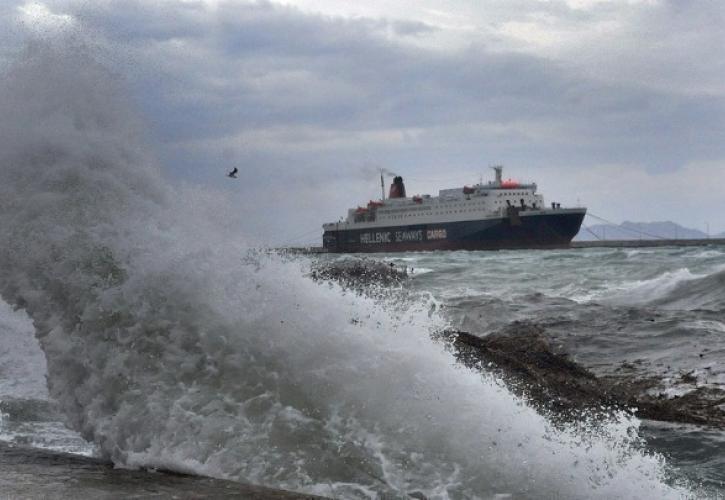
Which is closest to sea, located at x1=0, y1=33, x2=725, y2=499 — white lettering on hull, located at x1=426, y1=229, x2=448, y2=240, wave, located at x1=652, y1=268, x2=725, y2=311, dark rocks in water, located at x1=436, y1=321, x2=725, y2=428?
dark rocks in water, located at x1=436, y1=321, x2=725, y2=428

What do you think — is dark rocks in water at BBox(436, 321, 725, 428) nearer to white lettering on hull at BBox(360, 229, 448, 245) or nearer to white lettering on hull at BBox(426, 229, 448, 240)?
white lettering on hull at BBox(426, 229, 448, 240)

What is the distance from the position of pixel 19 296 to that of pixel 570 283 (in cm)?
2400

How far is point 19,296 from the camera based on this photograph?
21.8ft

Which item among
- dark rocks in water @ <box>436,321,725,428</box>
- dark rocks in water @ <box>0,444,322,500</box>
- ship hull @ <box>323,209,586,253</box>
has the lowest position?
dark rocks in water @ <box>436,321,725,428</box>

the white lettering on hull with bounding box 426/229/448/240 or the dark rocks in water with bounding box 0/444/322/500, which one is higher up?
Result: the white lettering on hull with bounding box 426/229/448/240

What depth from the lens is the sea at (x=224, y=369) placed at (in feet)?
17.1

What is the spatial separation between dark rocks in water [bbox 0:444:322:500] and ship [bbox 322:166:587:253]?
73.3 meters

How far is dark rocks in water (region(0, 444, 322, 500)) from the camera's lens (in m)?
4.47

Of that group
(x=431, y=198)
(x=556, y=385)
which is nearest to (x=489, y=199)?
(x=431, y=198)

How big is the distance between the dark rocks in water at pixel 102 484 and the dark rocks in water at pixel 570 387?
3533 mm

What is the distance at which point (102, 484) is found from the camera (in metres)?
4.71

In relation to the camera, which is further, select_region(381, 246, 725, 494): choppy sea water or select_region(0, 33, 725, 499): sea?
select_region(381, 246, 725, 494): choppy sea water

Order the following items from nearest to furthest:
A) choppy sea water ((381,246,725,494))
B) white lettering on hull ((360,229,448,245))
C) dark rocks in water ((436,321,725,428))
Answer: choppy sea water ((381,246,725,494))
dark rocks in water ((436,321,725,428))
white lettering on hull ((360,229,448,245))

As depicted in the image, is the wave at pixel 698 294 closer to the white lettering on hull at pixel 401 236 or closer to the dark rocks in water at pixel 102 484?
the dark rocks in water at pixel 102 484
